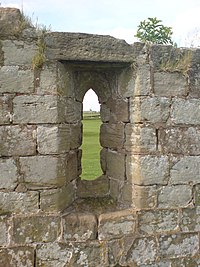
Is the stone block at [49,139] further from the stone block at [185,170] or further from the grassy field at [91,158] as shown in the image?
the grassy field at [91,158]

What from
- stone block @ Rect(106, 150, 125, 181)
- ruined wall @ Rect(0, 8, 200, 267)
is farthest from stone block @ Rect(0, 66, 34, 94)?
stone block @ Rect(106, 150, 125, 181)

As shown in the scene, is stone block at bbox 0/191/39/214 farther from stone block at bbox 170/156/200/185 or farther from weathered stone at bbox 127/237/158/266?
stone block at bbox 170/156/200/185

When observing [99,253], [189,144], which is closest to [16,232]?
[99,253]

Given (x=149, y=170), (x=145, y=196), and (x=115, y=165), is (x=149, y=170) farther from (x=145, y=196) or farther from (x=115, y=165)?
(x=115, y=165)

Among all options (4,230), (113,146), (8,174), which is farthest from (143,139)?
(4,230)

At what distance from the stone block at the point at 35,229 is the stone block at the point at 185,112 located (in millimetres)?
1739

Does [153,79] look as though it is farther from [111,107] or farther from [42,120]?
[42,120]

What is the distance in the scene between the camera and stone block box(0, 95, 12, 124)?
355 centimetres

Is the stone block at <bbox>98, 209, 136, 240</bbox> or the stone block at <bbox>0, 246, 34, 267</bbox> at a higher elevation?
the stone block at <bbox>98, 209, 136, 240</bbox>

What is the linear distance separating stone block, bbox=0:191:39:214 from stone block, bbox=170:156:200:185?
1.55 m

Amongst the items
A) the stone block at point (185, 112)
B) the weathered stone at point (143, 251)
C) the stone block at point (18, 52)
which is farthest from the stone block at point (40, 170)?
the stone block at point (185, 112)

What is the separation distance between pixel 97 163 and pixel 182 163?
491 cm

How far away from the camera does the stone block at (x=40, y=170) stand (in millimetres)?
3609

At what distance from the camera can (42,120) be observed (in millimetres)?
3596
